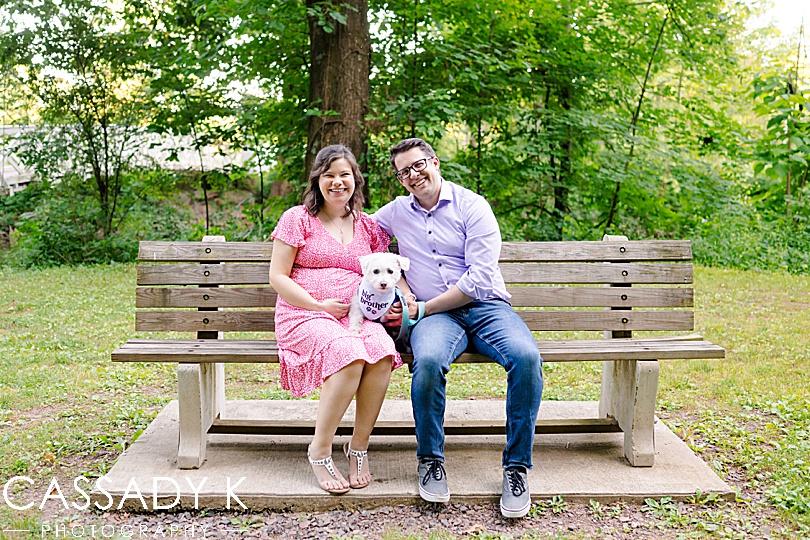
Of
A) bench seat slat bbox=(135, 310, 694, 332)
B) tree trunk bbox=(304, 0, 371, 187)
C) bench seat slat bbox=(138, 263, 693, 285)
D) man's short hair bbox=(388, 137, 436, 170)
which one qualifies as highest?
tree trunk bbox=(304, 0, 371, 187)

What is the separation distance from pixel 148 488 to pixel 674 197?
28.7 ft

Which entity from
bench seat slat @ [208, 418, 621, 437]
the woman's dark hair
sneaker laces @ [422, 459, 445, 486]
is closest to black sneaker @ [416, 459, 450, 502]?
sneaker laces @ [422, 459, 445, 486]

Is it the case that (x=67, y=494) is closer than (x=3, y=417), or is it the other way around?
(x=67, y=494)

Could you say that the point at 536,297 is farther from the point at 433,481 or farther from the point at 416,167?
the point at 433,481

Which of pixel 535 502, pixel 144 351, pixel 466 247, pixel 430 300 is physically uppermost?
pixel 466 247

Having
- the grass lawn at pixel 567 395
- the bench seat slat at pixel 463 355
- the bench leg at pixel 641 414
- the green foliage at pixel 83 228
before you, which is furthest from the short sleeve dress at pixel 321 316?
the green foliage at pixel 83 228

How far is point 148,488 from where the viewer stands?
3186 mm

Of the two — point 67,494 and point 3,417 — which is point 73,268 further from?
point 67,494

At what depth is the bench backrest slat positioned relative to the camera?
12.2 feet

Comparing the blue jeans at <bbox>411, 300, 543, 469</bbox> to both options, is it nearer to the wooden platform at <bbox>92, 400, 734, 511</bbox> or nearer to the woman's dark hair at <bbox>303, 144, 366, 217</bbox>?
the wooden platform at <bbox>92, 400, 734, 511</bbox>

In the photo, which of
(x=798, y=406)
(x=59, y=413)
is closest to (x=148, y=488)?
(x=59, y=413)

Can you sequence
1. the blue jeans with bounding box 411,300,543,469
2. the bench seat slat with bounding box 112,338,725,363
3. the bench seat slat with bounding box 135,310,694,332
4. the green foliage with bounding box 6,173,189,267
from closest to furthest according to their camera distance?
the blue jeans with bounding box 411,300,543,469
the bench seat slat with bounding box 112,338,725,363
the bench seat slat with bounding box 135,310,694,332
the green foliage with bounding box 6,173,189,267

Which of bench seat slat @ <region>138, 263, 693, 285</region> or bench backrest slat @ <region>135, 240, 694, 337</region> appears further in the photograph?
bench seat slat @ <region>138, 263, 693, 285</region>

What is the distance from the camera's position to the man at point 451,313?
3.14m
